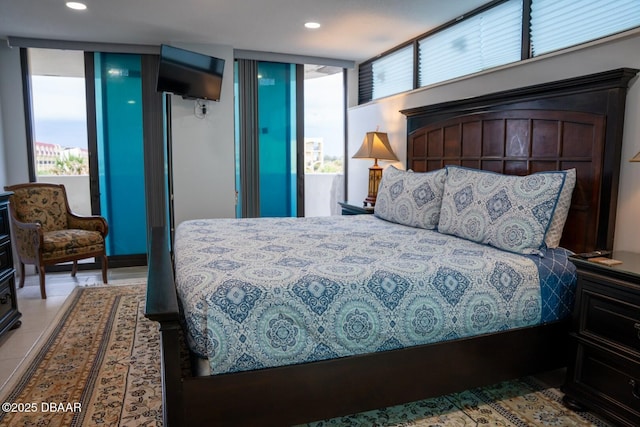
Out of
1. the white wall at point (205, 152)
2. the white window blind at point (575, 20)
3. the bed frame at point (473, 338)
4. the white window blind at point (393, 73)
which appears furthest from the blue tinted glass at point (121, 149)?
the white window blind at point (575, 20)

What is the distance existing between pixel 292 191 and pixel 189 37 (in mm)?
2117

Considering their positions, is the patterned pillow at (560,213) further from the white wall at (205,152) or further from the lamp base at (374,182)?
the white wall at (205,152)

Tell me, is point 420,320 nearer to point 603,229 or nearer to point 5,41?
point 603,229

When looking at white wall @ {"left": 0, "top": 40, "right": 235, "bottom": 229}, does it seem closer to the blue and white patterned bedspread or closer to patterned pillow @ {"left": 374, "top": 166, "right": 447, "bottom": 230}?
patterned pillow @ {"left": 374, "top": 166, "right": 447, "bottom": 230}

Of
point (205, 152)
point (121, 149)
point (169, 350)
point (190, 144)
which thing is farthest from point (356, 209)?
point (169, 350)

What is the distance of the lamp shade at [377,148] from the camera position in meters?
4.40

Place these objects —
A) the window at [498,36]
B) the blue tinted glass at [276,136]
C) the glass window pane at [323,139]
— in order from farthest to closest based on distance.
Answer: the glass window pane at [323,139] → the blue tinted glass at [276,136] → the window at [498,36]

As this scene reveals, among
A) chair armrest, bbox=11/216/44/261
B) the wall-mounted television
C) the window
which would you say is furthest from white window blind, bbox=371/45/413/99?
chair armrest, bbox=11/216/44/261

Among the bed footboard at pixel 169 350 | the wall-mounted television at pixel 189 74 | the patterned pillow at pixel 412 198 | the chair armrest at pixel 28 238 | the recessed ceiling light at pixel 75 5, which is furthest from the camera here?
the wall-mounted television at pixel 189 74

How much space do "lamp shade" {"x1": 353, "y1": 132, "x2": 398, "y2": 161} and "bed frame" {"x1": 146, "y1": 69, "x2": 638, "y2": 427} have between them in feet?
3.41

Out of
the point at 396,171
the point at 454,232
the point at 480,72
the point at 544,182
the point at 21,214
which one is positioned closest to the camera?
the point at 544,182

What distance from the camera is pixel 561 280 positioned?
7.12 feet

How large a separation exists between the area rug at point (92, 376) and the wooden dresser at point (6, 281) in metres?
0.28

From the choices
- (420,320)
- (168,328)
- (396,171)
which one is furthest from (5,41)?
(420,320)
